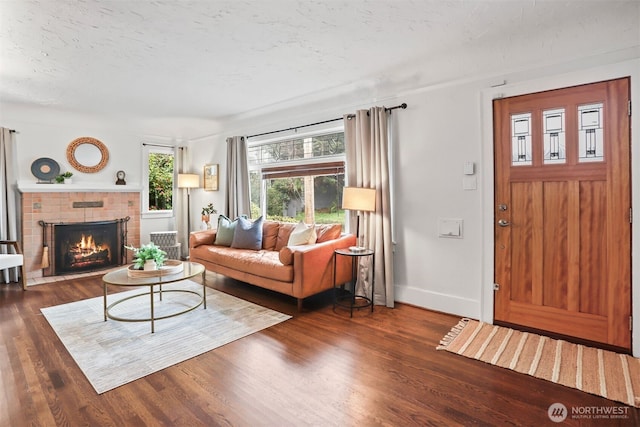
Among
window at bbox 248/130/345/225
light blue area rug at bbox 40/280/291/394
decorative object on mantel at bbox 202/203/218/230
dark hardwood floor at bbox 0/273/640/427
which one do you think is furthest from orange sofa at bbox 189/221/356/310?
decorative object on mantel at bbox 202/203/218/230

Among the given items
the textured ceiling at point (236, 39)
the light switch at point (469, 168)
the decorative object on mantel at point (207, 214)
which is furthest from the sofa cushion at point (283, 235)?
the light switch at point (469, 168)

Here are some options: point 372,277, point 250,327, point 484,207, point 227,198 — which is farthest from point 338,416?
point 227,198

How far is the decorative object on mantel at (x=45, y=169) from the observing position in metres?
4.94

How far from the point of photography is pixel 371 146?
12.1 ft

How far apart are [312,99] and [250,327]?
2.94 metres

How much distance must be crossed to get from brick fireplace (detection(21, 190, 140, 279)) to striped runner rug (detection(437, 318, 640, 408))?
541cm

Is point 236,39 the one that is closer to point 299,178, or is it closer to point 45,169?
point 299,178

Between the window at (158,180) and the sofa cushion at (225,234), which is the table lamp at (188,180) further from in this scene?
the sofa cushion at (225,234)

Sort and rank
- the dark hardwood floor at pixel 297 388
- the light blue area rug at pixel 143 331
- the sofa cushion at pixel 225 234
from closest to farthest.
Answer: the dark hardwood floor at pixel 297 388
the light blue area rug at pixel 143 331
the sofa cushion at pixel 225 234

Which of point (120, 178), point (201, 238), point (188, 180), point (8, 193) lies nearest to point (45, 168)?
point (8, 193)

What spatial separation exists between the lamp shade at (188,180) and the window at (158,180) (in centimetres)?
42

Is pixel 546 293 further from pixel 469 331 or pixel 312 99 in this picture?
pixel 312 99

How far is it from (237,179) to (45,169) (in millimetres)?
2820

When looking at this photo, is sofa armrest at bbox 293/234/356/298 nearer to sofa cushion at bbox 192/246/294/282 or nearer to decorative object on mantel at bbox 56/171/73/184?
sofa cushion at bbox 192/246/294/282
